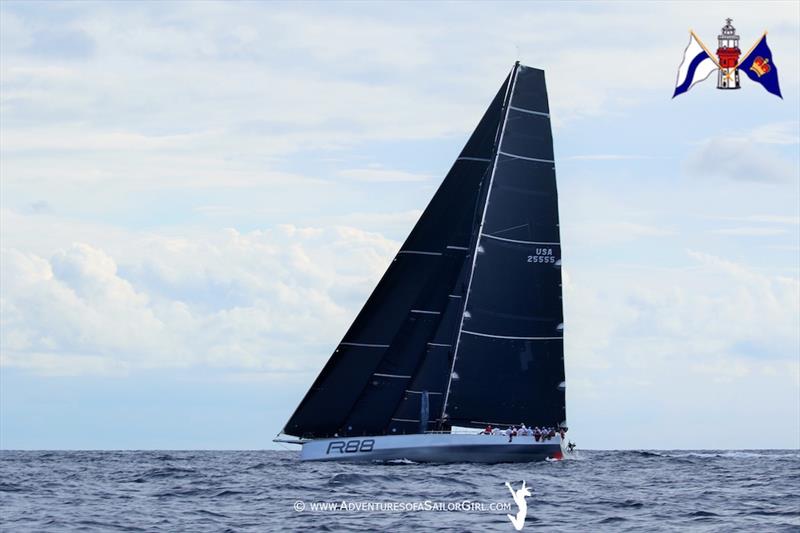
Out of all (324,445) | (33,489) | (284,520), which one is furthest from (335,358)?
(284,520)

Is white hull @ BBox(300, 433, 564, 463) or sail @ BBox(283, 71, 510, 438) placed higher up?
sail @ BBox(283, 71, 510, 438)

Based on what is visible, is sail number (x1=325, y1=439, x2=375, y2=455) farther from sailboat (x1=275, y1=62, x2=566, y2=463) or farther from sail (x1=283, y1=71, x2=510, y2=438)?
sail (x1=283, y1=71, x2=510, y2=438)

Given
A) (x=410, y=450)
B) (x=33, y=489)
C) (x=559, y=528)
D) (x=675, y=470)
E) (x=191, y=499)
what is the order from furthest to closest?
1. (x=675, y=470)
2. (x=410, y=450)
3. (x=33, y=489)
4. (x=191, y=499)
5. (x=559, y=528)

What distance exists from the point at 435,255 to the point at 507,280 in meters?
3.52

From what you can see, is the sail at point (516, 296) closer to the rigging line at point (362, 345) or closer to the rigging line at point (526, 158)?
the rigging line at point (526, 158)

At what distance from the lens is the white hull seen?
53406mm

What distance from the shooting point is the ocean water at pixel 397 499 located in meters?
34.3

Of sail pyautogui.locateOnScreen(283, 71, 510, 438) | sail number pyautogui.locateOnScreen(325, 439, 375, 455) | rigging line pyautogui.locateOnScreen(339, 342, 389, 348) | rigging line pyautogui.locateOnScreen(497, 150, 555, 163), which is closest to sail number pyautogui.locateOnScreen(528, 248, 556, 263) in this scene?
sail pyautogui.locateOnScreen(283, 71, 510, 438)

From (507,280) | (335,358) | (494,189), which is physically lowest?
(335,358)

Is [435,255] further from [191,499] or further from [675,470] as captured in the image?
[191,499]

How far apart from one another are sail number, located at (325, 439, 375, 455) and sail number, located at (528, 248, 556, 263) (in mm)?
10816

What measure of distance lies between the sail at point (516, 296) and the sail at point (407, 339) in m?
0.83

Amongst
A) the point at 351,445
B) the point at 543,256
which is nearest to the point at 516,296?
the point at 543,256

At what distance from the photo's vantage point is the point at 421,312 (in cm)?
5653
